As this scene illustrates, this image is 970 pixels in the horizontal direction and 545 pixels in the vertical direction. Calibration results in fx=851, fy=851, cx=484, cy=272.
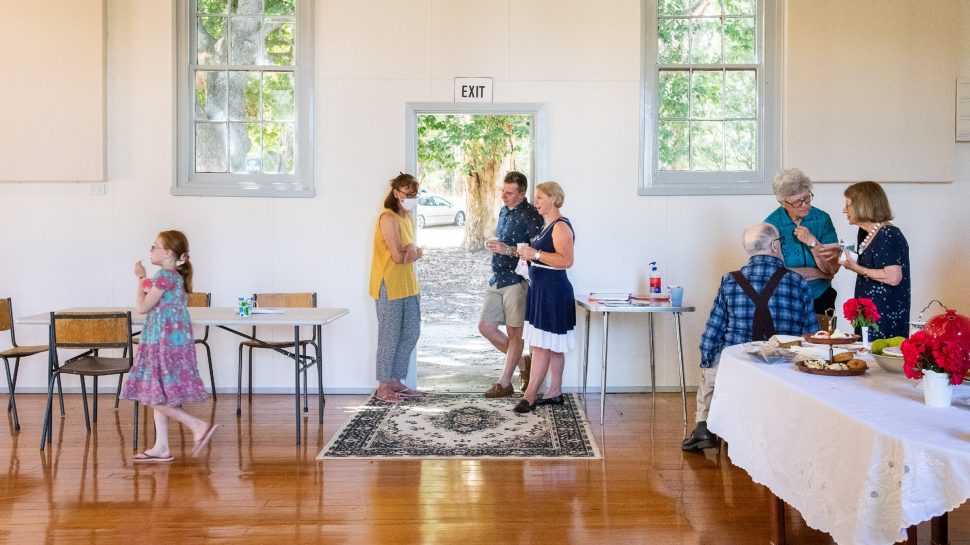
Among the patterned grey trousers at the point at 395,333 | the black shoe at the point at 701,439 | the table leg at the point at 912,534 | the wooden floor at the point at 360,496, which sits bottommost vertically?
the wooden floor at the point at 360,496

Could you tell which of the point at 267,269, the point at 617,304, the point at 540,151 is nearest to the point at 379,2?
the point at 540,151

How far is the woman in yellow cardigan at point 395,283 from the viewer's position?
6449mm

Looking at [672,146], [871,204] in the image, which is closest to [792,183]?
[871,204]

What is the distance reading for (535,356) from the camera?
6102 mm

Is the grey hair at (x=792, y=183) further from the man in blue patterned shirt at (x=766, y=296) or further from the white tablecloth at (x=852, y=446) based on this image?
the white tablecloth at (x=852, y=446)

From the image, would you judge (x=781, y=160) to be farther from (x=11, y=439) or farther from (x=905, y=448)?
(x=11, y=439)

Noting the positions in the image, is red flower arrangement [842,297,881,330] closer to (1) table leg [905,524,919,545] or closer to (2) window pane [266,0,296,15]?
(1) table leg [905,524,919,545]

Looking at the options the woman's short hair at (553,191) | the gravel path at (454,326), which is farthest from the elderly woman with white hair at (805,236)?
the gravel path at (454,326)

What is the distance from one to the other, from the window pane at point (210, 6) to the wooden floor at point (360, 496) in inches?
141

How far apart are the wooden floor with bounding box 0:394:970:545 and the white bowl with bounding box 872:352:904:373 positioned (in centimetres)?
91

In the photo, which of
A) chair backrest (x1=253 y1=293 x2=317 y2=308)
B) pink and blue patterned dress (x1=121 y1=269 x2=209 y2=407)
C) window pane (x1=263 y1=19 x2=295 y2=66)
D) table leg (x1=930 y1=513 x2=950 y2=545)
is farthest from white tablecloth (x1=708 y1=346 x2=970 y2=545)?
window pane (x1=263 y1=19 x2=295 y2=66)

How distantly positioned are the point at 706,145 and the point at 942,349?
4.82 metres

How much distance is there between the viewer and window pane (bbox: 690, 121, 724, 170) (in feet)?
23.7

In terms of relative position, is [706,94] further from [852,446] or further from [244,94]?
[852,446]
